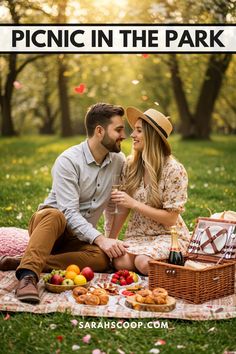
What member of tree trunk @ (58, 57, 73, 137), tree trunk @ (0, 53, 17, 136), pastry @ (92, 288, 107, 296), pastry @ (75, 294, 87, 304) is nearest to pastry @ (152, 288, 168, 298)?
pastry @ (92, 288, 107, 296)

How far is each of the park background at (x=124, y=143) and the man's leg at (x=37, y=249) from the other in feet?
0.91

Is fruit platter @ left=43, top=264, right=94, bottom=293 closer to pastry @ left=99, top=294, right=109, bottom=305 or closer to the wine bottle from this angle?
pastry @ left=99, top=294, right=109, bottom=305

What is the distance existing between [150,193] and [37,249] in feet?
3.65

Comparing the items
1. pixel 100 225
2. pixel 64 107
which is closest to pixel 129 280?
pixel 100 225

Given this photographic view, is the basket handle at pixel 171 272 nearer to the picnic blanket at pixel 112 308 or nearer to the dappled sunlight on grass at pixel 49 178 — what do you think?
the picnic blanket at pixel 112 308

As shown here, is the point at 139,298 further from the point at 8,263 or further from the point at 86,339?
the point at 8,263

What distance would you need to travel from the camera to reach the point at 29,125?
3747cm

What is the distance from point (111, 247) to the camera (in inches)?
199

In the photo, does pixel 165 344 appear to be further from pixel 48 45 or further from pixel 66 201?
pixel 48 45

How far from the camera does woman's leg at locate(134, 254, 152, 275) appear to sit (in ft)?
16.9

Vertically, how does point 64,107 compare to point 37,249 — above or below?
above

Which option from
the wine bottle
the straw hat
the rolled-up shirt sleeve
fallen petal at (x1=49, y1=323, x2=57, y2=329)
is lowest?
fallen petal at (x1=49, y1=323, x2=57, y2=329)

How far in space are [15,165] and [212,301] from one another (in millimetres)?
7729

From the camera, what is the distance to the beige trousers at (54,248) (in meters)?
4.75
